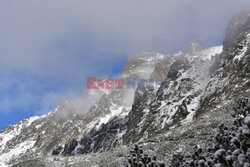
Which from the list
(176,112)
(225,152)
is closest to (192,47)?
(176,112)

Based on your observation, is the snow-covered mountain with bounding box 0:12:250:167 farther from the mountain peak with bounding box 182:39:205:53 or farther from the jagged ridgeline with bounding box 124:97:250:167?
the jagged ridgeline with bounding box 124:97:250:167

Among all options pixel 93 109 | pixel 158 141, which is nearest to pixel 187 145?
pixel 158 141

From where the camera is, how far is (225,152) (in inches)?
281

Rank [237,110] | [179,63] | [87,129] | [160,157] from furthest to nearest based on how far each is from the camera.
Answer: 1. [87,129]
2. [179,63]
3. [160,157]
4. [237,110]

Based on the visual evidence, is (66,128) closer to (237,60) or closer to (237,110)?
(237,60)

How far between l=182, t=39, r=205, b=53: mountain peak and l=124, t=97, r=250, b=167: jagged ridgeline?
482 ft

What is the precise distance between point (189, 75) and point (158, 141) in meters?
54.6

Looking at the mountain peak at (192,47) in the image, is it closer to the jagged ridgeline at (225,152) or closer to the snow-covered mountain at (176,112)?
the snow-covered mountain at (176,112)

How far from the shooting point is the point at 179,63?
103 m

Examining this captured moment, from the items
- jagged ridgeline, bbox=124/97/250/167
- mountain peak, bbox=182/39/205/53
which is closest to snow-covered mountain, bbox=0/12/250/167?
mountain peak, bbox=182/39/205/53

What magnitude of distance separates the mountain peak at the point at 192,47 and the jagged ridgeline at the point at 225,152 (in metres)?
147

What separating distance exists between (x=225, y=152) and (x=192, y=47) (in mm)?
157563

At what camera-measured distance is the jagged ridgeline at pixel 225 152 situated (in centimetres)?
646

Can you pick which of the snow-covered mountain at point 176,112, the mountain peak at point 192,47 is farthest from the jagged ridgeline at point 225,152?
the mountain peak at point 192,47
